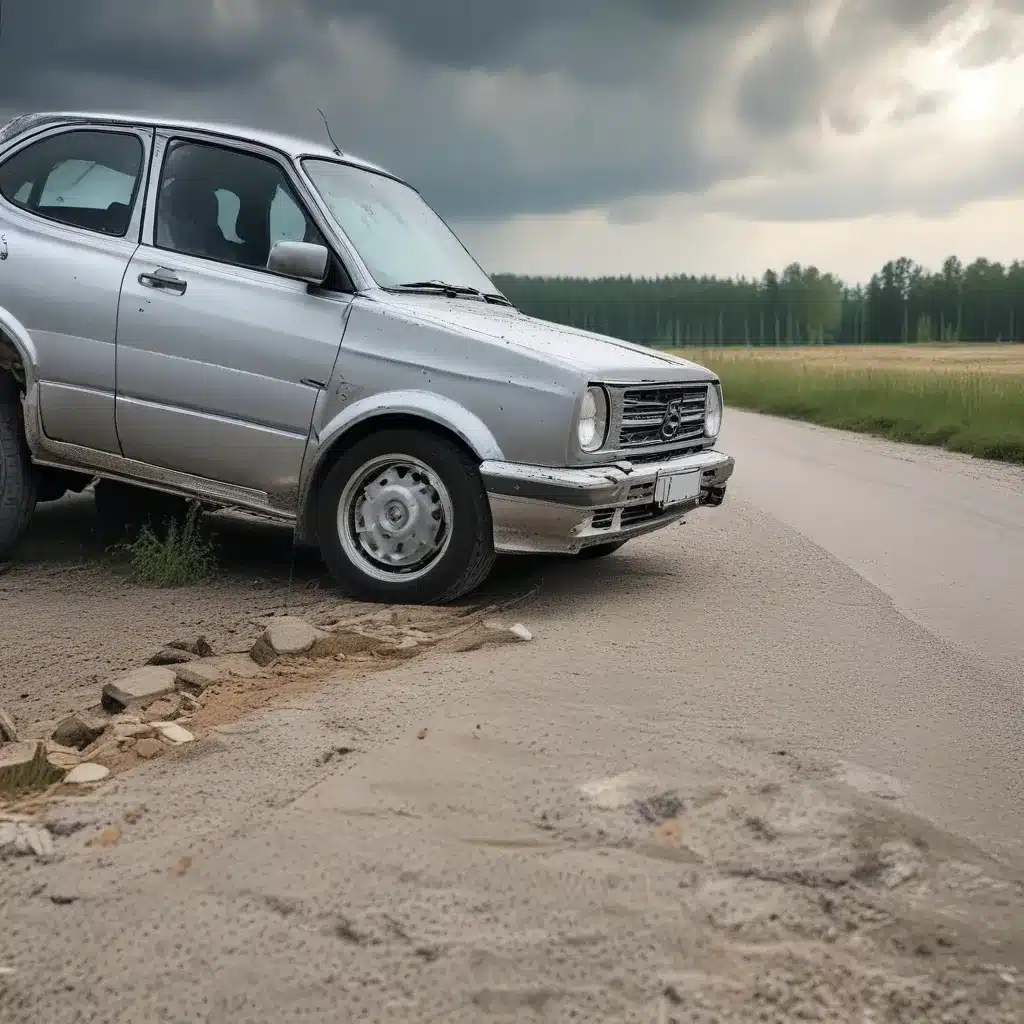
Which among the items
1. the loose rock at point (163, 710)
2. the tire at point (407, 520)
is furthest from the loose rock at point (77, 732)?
the tire at point (407, 520)

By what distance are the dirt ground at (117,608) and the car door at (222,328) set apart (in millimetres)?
650

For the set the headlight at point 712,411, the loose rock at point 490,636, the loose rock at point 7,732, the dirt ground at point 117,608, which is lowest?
the dirt ground at point 117,608

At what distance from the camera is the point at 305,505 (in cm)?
639

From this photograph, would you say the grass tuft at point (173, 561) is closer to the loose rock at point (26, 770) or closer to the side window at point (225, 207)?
the side window at point (225, 207)

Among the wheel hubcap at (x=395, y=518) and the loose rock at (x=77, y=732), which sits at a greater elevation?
the wheel hubcap at (x=395, y=518)

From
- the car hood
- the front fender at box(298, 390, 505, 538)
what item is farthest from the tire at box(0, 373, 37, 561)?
the car hood

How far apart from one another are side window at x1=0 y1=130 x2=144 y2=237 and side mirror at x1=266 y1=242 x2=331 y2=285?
3.84 feet

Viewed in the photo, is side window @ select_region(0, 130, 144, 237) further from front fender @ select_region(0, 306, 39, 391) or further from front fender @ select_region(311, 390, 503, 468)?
front fender @ select_region(311, 390, 503, 468)

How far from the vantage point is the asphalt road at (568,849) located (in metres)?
2.56

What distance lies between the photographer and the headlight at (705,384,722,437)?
290 inches

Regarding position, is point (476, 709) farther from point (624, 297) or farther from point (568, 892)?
point (624, 297)

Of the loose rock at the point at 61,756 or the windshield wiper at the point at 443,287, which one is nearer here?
the loose rock at the point at 61,756

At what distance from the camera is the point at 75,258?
6.75 m

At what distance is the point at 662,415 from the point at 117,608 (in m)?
2.87
